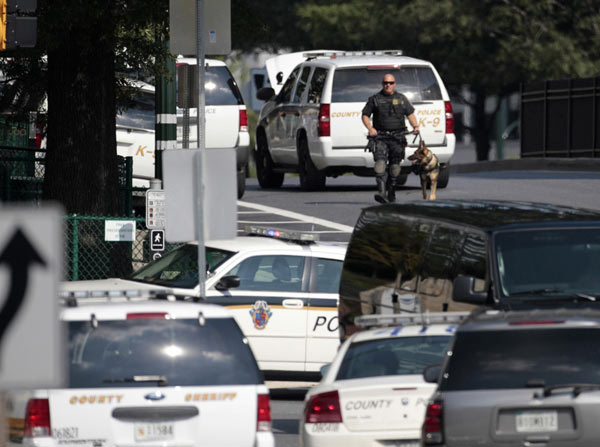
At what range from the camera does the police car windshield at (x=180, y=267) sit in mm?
15148

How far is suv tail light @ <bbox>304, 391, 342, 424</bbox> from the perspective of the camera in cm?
941

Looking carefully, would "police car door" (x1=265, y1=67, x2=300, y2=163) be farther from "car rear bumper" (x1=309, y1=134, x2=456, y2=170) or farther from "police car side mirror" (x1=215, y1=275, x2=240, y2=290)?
"police car side mirror" (x1=215, y1=275, x2=240, y2=290)

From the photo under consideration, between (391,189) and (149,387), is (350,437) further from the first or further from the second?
(391,189)

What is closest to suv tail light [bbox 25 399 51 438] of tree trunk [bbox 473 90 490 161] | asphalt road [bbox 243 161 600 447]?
asphalt road [bbox 243 161 600 447]

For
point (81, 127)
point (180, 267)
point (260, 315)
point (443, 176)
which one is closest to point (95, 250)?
point (81, 127)

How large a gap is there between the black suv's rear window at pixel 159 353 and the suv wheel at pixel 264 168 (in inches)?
713

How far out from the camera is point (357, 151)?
24.1 meters

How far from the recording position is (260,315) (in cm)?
1490

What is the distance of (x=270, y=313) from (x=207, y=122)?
28.2 feet

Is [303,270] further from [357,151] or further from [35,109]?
[357,151]

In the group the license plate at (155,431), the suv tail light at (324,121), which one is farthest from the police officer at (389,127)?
the license plate at (155,431)

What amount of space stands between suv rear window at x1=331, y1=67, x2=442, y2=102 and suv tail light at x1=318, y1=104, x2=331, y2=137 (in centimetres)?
18

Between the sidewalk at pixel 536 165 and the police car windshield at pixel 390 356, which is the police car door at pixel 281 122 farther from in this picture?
the police car windshield at pixel 390 356

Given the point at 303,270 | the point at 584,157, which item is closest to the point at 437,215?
the point at 303,270
